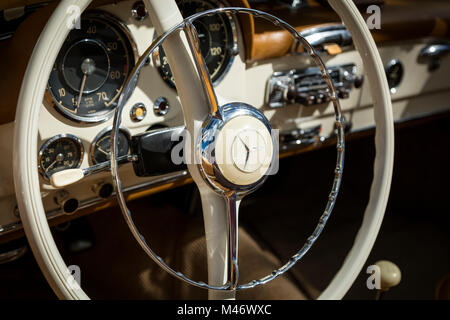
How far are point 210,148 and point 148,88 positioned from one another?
13.5 inches

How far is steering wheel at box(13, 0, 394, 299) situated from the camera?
693mm

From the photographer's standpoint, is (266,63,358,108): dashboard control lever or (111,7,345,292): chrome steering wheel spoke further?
(266,63,358,108): dashboard control lever

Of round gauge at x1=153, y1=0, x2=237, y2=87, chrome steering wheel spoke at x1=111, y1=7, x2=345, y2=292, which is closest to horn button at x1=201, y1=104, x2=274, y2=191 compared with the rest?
chrome steering wheel spoke at x1=111, y1=7, x2=345, y2=292

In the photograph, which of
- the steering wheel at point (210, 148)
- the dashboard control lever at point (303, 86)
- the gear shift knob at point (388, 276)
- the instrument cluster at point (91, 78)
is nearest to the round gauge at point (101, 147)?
the instrument cluster at point (91, 78)

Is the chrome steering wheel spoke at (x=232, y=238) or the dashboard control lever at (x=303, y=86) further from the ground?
the dashboard control lever at (x=303, y=86)

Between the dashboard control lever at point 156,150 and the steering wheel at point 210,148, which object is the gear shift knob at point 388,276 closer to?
the steering wheel at point 210,148

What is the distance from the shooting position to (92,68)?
1032mm

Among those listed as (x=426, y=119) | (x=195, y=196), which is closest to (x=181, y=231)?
(x=195, y=196)

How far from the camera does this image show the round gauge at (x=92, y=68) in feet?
3.23

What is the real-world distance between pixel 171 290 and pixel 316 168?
1.02m

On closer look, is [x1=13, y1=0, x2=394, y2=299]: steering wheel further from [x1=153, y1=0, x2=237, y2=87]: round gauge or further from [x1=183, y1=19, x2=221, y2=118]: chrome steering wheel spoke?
[x1=153, y1=0, x2=237, y2=87]: round gauge

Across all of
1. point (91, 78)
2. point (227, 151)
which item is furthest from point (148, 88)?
point (227, 151)

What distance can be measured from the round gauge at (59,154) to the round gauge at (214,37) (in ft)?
0.85

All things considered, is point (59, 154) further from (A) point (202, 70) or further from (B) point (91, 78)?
(A) point (202, 70)
